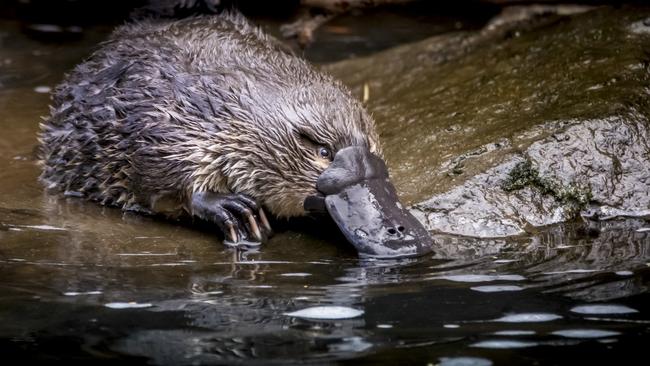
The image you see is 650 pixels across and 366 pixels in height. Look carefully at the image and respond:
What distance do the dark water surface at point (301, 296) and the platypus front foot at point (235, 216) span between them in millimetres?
66

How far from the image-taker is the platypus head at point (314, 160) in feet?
13.2

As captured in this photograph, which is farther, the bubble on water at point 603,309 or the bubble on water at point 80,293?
the bubble on water at point 80,293

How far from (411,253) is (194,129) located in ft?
3.65

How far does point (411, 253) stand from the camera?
12.7ft

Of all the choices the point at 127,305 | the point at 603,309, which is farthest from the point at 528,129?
the point at 127,305

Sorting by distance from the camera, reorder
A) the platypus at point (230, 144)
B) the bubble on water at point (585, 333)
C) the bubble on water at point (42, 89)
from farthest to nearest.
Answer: the bubble on water at point (42, 89)
the platypus at point (230, 144)
the bubble on water at point (585, 333)

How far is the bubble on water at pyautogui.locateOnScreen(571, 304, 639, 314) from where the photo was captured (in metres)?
3.25

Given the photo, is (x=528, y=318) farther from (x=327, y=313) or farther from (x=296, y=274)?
(x=296, y=274)

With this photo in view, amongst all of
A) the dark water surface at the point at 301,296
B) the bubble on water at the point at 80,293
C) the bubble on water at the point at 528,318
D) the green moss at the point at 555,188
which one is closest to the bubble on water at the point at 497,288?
the dark water surface at the point at 301,296

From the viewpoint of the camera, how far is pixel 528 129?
4.68m

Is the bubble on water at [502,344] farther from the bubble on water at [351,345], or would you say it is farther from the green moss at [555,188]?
the green moss at [555,188]

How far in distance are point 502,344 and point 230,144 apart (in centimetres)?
172

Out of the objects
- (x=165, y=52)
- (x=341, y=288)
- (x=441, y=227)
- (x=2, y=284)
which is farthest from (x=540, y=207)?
Result: (x=2, y=284)

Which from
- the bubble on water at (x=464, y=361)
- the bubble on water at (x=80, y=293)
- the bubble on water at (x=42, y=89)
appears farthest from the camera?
the bubble on water at (x=42, y=89)
